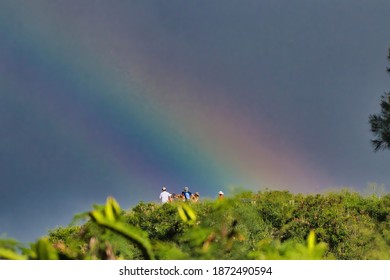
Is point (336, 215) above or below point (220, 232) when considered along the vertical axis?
above

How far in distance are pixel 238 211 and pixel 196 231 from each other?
205 mm

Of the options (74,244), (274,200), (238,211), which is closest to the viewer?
(74,244)

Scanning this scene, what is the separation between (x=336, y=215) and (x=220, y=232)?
26.7ft

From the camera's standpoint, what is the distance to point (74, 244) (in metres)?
1.08

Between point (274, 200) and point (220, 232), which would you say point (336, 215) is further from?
point (220, 232)

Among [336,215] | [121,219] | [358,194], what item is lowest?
[121,219]

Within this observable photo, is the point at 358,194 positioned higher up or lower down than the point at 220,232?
higher up
